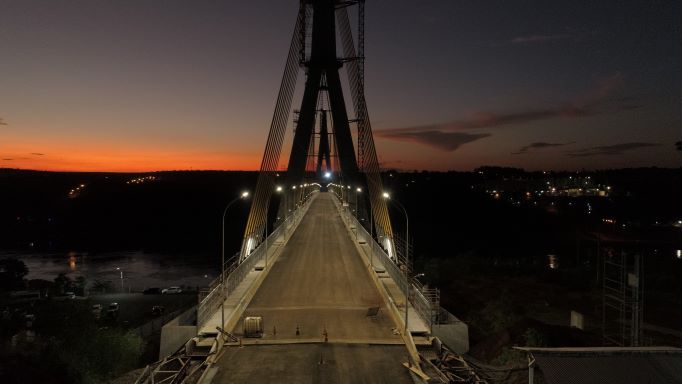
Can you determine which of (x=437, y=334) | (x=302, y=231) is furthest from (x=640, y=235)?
(x=437, y=334)

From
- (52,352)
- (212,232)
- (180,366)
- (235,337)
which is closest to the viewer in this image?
(180,366)

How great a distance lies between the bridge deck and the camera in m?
14.0

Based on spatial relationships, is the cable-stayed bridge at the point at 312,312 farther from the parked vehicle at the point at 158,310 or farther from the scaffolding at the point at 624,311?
the parked vehicle at the point at 158,310

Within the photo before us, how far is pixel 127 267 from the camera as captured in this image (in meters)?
80.7

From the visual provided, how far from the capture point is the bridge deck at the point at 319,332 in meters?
14.0

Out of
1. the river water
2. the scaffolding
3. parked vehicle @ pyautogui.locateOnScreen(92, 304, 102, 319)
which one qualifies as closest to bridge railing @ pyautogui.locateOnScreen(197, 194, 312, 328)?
the scaffolding

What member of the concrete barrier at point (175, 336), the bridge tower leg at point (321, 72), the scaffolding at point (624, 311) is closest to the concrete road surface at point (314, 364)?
the concrete barrier at point (175, 336)

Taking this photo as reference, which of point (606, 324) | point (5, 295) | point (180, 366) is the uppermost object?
point (180, 366)

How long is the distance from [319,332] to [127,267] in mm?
71592

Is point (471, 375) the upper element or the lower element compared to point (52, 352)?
upper

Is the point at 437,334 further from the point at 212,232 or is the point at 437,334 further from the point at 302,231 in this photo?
the point at 212,232

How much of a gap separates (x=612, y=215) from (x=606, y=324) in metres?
104

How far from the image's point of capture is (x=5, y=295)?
5412cm

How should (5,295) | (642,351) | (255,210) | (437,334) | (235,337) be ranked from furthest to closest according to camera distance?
(5,295) → (255,210) → (437,334) → (235,337) → (642,351)
